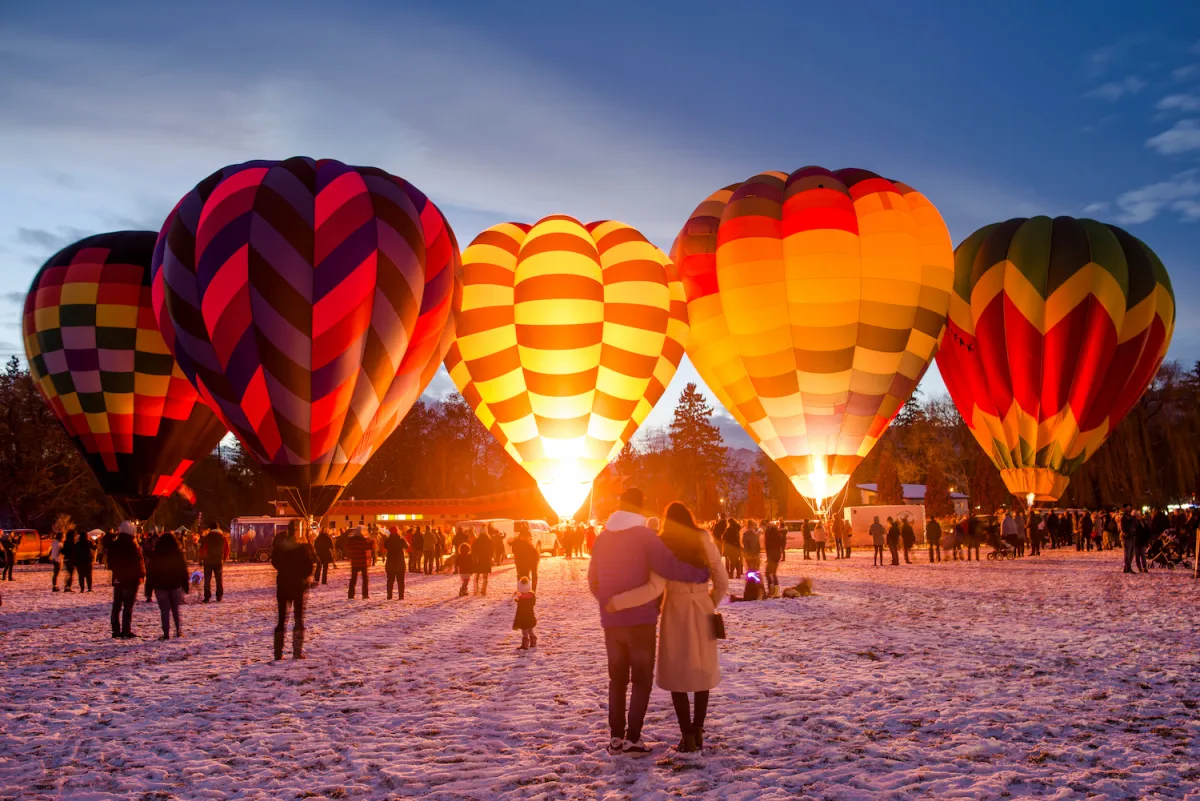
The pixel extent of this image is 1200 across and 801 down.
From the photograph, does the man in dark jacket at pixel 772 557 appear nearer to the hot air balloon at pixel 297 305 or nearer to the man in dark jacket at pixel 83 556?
the hot air balloon at pixel 297 305

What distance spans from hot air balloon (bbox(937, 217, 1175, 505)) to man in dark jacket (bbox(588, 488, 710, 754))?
2128cm

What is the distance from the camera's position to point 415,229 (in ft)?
55.6

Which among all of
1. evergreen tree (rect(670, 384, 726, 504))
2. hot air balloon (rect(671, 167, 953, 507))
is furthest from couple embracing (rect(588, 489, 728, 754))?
evergreen tree (rect(670, 384, 726, 504))

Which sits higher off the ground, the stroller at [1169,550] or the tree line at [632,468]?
the tree line at [632,468]

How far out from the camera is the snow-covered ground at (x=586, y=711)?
17.4 feet

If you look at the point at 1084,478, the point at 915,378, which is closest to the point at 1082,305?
the point at 915,378

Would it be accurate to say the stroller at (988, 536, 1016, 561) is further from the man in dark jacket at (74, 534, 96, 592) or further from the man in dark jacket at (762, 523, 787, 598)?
the man in dark jacket at (74, 534, 96, 592)

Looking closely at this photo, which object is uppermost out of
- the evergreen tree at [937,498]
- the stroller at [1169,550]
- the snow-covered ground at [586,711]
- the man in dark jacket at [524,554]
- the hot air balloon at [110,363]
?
the hot air balloon at [110,363]

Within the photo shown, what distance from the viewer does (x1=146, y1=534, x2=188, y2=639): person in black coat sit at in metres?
11.7

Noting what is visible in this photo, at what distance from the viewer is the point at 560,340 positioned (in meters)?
20.2

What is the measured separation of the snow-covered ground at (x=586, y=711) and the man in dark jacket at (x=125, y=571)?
2.50ft

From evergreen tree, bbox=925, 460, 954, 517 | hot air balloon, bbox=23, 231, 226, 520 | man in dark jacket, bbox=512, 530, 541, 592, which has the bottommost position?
man in dark jacket, bbox=512, 530, 541, 592

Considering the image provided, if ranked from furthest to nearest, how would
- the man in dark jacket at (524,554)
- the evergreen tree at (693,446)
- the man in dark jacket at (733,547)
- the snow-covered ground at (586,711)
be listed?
the evergreen tree at (693,446), the man in dark jacket at (733,547), the man in dark jacket at (524,554), the snow-covered ground at (586,711)

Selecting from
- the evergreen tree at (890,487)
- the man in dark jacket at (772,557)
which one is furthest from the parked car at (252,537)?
the evergreen tree at (890,487)
